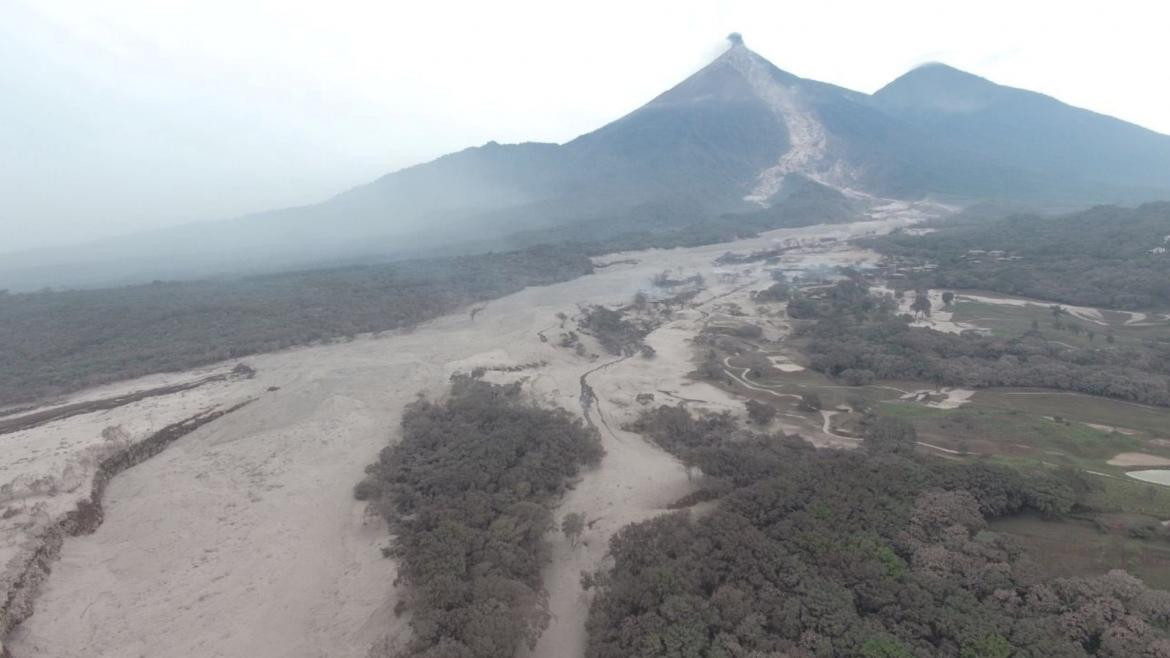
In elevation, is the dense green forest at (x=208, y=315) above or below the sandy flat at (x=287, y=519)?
above

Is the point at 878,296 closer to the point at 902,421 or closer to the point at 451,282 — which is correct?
the point at 902,421

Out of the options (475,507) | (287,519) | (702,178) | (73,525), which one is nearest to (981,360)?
(475,507)

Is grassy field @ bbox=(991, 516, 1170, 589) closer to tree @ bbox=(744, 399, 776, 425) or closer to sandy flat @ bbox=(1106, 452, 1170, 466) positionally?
sandy flat @ bbox=(1106, 452, 1170, 466)

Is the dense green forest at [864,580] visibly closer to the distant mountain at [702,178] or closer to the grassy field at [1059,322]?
the grassy field at [1059,322]

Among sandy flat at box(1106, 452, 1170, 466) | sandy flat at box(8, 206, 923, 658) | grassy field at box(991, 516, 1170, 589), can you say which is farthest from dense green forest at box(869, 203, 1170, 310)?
grassy field at box(991, 516, 1170, 589)

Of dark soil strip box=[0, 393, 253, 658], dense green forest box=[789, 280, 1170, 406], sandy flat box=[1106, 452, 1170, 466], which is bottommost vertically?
sandy flat box=[1106, 452, 1170, 466]

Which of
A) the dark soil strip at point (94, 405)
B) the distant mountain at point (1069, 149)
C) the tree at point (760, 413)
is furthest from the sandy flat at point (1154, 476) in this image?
the distant mountain at point (1069, 149)

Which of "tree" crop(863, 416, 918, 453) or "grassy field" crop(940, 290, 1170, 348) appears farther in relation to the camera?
"grassy field" crop(940, 290, 1170, 348)
